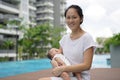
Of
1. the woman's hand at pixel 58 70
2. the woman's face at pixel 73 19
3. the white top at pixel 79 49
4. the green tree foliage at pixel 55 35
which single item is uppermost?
the woman's face at pixel 73 19

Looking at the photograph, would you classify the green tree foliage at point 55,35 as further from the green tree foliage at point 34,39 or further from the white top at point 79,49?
the white top at point 79,49

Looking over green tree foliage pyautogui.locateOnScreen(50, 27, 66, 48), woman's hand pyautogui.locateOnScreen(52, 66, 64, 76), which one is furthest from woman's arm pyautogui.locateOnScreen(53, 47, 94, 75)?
green tree foliage pyautogui.locateOnScreen(50, 27, 66, 48)

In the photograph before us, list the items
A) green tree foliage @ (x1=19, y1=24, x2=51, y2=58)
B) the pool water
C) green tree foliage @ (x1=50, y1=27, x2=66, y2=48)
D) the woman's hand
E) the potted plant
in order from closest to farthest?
the woman's hand → the potted plant → the pool water → green tree foliage @ (x1=19, y1=24, x2=51, y2=58) → green tree foliage @ (x1=50, y1=27, x2=66, y2=48)

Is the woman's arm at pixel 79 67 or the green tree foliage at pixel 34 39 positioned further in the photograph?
the green tree foliage at pixel 34 39

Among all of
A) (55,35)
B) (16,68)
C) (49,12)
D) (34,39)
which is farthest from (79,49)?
(49,12)

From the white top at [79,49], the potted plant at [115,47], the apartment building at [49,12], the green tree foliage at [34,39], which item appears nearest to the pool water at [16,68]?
the potted plant at [115,47]

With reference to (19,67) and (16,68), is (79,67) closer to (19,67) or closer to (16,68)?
(16,68)

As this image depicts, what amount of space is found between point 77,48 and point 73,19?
7.2 inches

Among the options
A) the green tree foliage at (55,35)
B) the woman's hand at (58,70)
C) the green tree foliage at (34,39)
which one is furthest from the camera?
the green tree foliage at (55,35)

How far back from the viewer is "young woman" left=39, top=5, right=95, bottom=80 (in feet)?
5.21

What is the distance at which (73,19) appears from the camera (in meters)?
1.67

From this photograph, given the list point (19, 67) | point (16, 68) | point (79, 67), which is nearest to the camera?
point (79, 67)

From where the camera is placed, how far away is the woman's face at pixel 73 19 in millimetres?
1663

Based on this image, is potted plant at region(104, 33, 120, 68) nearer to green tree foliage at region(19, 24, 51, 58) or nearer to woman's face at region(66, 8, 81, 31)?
woman's face at region(66, 8, 81, 31)
